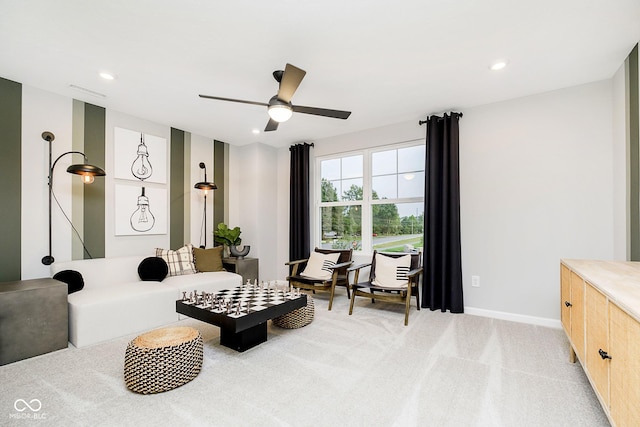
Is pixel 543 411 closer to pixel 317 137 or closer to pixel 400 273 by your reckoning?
Result: pixel 400 273

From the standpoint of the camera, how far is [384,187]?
4.64 metres

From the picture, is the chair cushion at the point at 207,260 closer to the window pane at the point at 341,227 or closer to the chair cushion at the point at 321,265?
the chair cushion at the point at 321,265

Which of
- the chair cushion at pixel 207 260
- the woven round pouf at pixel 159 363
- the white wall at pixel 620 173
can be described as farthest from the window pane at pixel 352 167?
the woven round pouf at pixel 159 363

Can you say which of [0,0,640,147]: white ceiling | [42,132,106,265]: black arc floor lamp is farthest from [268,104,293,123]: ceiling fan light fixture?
[42,132,106,265]: black arc floor lamp

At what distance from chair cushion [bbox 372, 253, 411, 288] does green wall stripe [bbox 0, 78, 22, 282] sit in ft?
13.0

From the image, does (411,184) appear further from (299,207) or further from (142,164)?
(142,164)

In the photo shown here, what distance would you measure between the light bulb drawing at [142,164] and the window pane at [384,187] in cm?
329

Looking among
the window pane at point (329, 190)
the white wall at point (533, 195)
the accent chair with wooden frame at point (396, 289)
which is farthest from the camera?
the window pane at point (329, 190)

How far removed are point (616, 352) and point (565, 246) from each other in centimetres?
227

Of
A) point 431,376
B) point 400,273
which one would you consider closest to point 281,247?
point 400,273

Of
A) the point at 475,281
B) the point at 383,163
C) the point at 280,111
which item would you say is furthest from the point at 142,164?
the point at 475,281

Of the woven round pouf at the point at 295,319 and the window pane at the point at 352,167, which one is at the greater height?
the window pane at the point at 352,167

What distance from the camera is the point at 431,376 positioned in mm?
2238

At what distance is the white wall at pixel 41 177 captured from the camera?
10.3 feet
